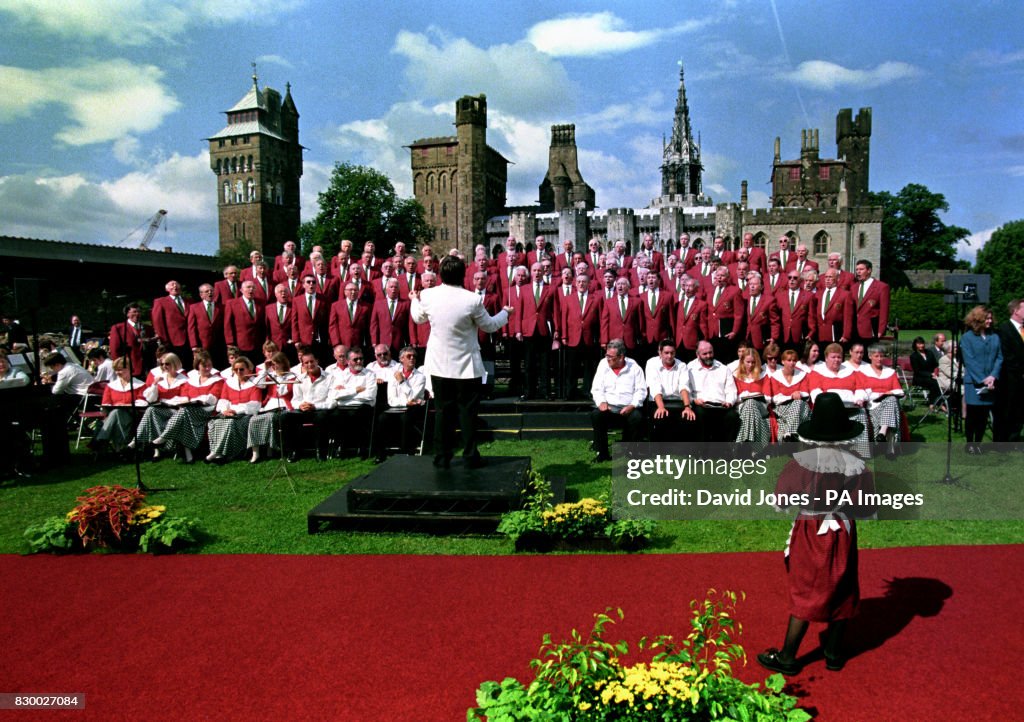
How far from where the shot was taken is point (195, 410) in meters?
9.33

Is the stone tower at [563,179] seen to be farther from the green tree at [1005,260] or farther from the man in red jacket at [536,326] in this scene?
the man in red jacket at [536,326]

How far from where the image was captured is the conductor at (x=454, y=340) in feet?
19.6

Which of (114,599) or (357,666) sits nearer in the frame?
(357,666)

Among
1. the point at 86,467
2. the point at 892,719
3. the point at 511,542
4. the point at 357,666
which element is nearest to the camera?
the point at 892,719

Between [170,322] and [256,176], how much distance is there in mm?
85356

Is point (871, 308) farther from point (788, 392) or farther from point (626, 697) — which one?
point (626, 697)

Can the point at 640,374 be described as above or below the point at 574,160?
below

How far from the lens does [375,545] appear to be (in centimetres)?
591

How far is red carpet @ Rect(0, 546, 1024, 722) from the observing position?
355cm

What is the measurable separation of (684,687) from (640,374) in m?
5.84

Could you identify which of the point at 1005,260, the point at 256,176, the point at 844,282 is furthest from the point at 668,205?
the point at 844,282

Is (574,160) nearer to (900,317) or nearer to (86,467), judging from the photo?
(900,317)

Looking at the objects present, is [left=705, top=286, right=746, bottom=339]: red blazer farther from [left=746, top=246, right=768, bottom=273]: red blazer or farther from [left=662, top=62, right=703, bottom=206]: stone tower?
[left=662, top=62, right=703, bottom=206]: stone tower

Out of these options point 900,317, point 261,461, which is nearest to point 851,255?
point 900,317
